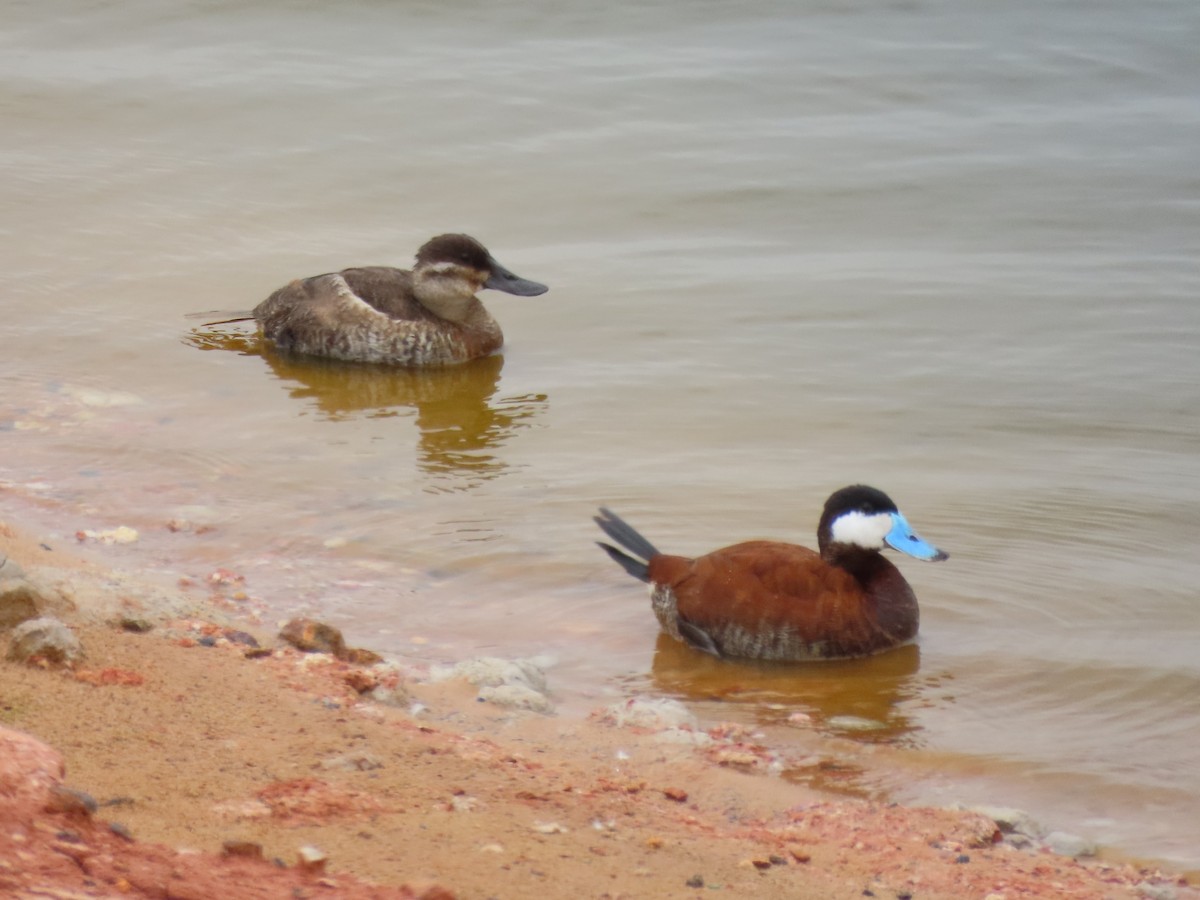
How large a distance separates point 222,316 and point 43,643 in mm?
7147

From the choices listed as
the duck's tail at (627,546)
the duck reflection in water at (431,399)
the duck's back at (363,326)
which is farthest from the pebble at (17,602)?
the duck's back at (363,326)

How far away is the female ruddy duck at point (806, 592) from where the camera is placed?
6.84 meters

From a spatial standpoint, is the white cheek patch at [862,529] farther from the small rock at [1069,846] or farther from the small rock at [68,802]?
the small rock at [68,802]

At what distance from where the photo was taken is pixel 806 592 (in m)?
6.95

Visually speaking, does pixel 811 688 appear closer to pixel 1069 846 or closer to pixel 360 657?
pixel 1069 846

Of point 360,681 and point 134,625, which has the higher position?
point 134,625

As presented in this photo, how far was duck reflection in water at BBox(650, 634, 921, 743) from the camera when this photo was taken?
6.20 meters

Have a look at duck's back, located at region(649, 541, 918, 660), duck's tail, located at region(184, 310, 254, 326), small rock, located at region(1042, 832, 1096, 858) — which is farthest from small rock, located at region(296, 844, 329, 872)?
duck's tail, located at region(184, 310, 254, 326)

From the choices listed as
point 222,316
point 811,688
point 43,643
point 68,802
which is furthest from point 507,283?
point 68,802

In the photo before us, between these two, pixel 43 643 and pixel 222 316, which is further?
pixel 222 316

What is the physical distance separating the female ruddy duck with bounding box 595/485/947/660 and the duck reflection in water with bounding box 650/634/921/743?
70 mm

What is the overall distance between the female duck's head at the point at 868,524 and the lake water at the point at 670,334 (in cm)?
42

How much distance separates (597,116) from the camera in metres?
15.6

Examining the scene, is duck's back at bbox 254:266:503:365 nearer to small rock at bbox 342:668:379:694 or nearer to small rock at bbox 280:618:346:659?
small rock at bbox 280:618:346:659
